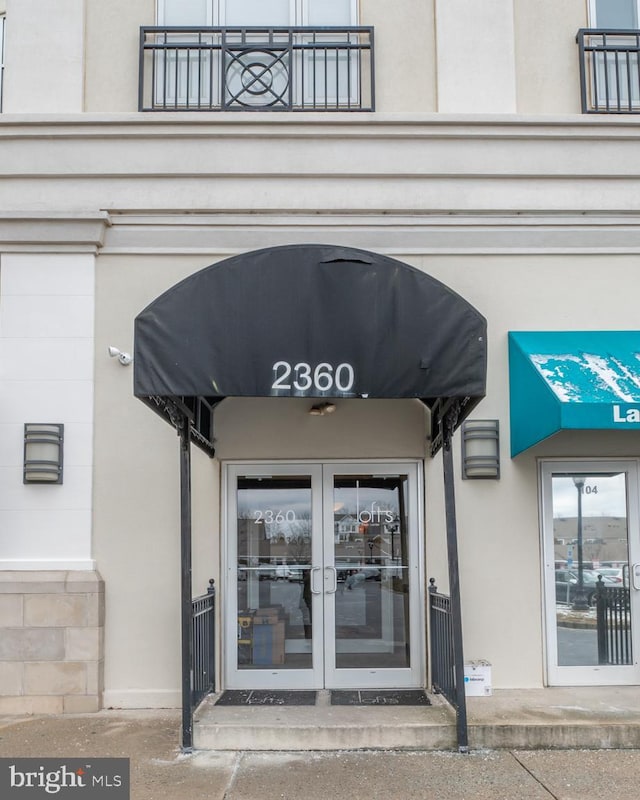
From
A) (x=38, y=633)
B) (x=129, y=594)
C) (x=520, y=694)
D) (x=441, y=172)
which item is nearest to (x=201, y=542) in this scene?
(x=129, y=594)

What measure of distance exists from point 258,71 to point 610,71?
3591 millimetres

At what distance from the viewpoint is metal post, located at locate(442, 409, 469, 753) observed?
6.80 meters

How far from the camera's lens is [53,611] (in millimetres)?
8062

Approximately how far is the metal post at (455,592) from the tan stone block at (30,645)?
3.64 m

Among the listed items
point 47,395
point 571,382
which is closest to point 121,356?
point 47,395

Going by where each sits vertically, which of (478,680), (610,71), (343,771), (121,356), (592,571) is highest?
(610,71)

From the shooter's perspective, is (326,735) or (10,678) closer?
(326,735)

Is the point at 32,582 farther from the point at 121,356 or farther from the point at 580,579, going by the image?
the point at 580,579

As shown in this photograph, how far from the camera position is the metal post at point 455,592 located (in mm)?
6805

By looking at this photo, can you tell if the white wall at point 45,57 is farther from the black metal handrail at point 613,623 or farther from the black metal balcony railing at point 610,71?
the black metal handrail at point 613,623

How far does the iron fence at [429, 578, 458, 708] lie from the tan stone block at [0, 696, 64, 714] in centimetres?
342

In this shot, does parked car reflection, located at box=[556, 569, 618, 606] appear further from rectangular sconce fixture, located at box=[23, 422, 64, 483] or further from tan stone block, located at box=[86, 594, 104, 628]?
rectangular sconce fixture, located at box=[23, 422, 64, 483]

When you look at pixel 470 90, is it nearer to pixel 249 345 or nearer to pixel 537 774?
pixel 249 345

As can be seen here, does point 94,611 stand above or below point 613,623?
above
